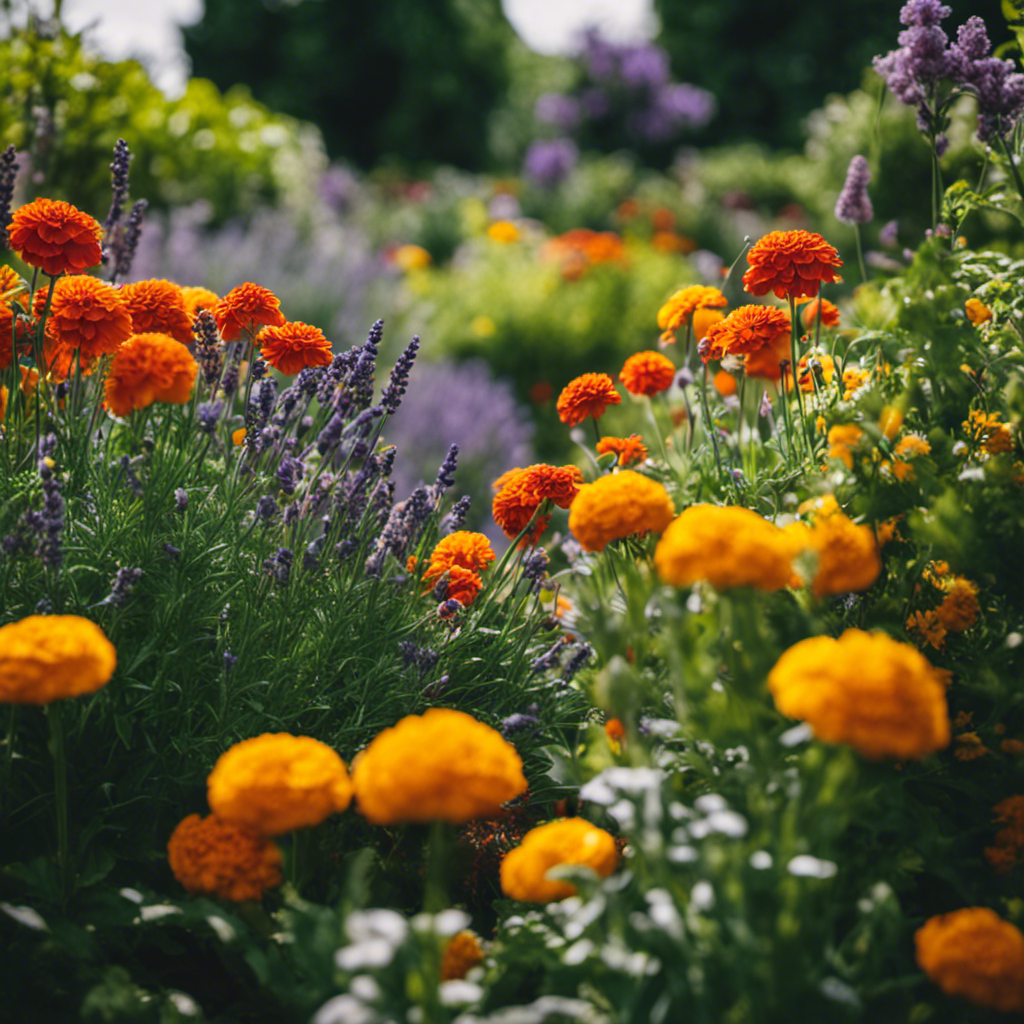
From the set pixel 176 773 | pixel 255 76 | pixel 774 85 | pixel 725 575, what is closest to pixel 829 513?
pixel 725 575

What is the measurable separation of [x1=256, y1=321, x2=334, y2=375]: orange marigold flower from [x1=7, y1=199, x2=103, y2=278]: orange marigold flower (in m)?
0.39

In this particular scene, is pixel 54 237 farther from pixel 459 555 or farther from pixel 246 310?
pixel 459 555

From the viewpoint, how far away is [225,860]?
1338 mm

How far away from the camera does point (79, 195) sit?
4.66m

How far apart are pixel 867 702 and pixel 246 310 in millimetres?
1443

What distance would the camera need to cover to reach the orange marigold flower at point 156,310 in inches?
75.5

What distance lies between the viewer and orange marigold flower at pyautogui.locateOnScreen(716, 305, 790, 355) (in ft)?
6.40

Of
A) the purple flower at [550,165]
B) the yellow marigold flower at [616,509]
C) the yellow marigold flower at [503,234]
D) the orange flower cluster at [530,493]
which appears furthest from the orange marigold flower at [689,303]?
the purple flower at [550,165]

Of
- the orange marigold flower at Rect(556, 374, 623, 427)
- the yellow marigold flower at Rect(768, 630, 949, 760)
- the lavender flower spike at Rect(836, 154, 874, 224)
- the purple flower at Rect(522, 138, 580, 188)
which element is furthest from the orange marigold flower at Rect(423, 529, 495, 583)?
the purple flower at Rect(522, 138, 580, 188)

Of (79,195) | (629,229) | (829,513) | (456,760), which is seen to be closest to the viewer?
(456,760)

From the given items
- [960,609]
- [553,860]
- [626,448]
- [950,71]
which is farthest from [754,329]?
[553,860]

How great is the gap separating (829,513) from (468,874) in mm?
1030

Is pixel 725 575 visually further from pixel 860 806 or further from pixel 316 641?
pixel 316 641

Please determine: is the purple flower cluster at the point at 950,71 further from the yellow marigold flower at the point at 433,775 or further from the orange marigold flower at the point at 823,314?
the yellow marigold flower at the point at 433,775
